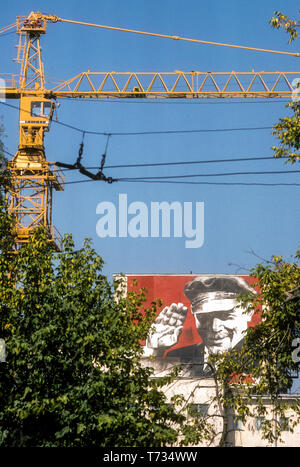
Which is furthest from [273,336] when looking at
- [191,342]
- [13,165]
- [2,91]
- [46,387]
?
[2,91]

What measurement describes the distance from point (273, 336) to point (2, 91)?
5450 cm

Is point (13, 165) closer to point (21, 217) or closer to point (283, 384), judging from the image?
point (21, 217)

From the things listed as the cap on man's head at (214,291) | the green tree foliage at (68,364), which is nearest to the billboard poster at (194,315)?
the cap on man's head at (214,291)

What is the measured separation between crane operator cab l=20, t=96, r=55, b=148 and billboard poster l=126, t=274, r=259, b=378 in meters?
14.3

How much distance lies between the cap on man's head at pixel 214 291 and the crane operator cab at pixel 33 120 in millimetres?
17602

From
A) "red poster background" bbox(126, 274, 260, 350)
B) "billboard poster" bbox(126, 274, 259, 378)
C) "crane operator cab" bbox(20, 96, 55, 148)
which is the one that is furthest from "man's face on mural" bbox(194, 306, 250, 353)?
"crane operator cab" bbox(20, 96, 55, 148)

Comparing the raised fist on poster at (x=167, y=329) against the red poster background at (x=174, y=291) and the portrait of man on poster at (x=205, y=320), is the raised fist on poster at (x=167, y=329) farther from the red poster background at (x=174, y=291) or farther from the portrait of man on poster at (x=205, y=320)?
the red poster background at (x=174, y=291)

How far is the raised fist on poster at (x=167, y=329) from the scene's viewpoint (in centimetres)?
6425

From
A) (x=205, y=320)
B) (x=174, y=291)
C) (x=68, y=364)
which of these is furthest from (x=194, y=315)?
(x=68, y=364)

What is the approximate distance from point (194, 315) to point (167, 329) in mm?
2571

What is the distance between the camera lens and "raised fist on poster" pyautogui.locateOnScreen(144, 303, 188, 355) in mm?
64250

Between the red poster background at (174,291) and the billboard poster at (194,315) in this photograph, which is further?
the red poster background at (174,291)

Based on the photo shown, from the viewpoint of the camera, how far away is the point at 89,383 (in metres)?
20.6

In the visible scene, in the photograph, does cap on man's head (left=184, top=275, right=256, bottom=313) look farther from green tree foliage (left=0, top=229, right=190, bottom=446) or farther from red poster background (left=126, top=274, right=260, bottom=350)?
green tree foliage (left=0, top=229, right=190, bottom=446)
